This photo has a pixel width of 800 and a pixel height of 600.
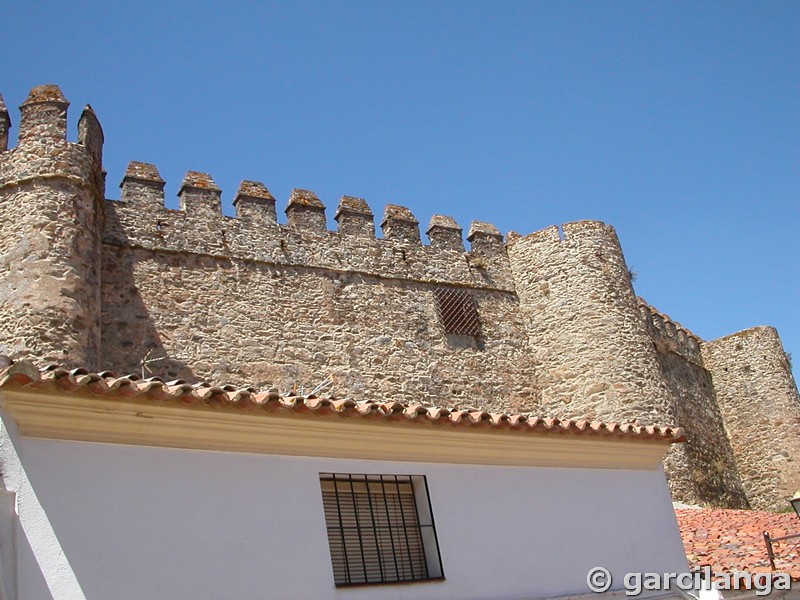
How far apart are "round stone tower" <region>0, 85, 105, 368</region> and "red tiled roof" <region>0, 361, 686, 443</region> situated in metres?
5.71

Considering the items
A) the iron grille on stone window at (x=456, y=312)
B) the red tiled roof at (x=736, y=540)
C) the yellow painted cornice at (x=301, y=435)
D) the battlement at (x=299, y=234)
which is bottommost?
the red tiled roof at (x=736, y=540)

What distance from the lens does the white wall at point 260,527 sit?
21.4 feet

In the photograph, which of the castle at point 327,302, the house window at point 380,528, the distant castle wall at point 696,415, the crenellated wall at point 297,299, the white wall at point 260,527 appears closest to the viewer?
the white wall at point 260,527

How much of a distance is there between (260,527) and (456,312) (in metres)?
11.3

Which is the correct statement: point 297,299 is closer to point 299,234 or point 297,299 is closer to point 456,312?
point 299,234

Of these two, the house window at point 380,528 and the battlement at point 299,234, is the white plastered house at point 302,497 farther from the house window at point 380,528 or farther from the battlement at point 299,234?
the battlement at point 299,234

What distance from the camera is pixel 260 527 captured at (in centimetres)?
733

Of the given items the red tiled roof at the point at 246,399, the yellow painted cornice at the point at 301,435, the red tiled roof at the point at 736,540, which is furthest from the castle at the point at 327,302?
the red tiled roof at the point at 246,399

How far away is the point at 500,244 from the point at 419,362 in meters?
4.09

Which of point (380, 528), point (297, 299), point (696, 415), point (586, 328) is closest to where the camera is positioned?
point (380, 528)

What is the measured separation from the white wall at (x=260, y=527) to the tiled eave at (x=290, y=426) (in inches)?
4.1

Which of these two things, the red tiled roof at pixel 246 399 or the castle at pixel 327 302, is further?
the castle at pixel 327 302

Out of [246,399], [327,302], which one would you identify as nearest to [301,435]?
[246,399]

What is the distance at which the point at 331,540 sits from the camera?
7852mm
